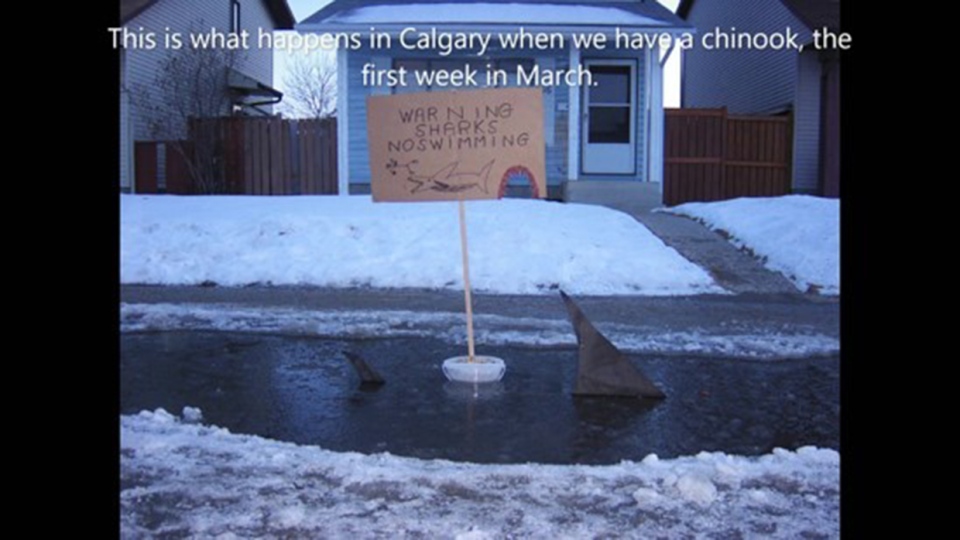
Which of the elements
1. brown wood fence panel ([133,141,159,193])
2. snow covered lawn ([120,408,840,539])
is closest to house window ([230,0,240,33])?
brown wood fence panel ([133,141,159,193])

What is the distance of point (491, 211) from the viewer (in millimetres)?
12219

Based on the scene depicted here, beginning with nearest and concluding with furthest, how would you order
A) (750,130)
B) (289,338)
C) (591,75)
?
1. (289,338)
2. (591,75)
3. (750,130)

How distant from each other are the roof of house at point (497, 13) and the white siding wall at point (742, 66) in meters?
4.65

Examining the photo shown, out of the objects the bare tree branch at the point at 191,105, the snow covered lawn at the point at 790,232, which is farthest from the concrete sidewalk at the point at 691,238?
the bare tree branch at the point at 191,105

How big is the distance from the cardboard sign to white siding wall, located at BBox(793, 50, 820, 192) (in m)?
15.8

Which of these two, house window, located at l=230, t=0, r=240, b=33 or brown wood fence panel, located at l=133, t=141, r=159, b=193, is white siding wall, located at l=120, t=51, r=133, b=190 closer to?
brown wood fence panel, located at l=133, t=141, r=159, b=193

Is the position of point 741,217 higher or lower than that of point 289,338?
higher

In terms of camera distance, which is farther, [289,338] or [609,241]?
[609,241]

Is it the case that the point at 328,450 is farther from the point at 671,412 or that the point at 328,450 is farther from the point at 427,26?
the point at 427,26

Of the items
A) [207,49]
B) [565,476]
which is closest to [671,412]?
[565,476]

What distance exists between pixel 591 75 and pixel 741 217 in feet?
19.0

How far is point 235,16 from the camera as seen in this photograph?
86.6 feet
